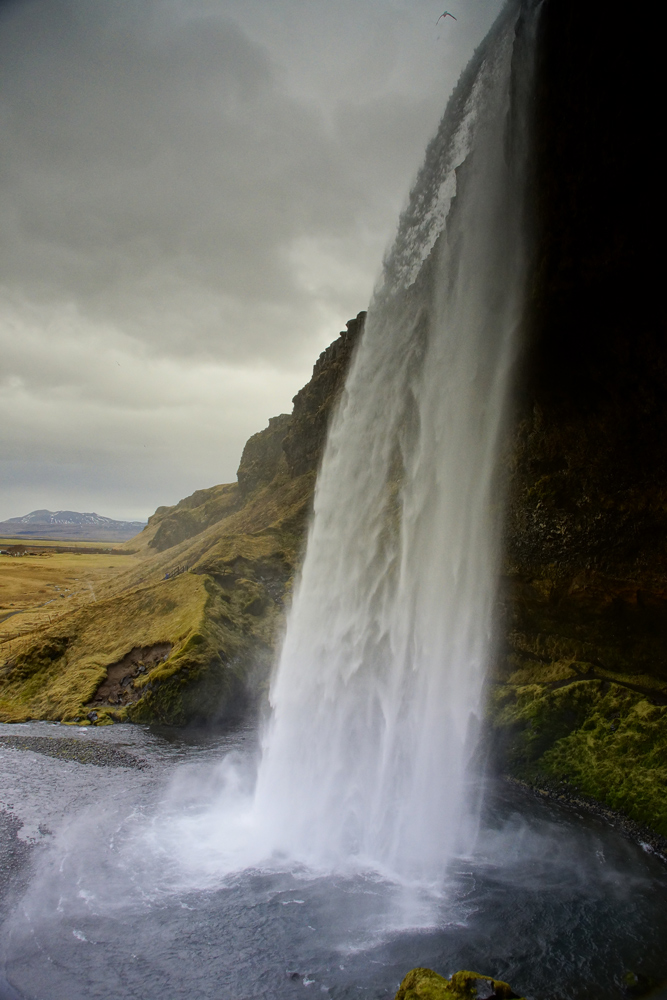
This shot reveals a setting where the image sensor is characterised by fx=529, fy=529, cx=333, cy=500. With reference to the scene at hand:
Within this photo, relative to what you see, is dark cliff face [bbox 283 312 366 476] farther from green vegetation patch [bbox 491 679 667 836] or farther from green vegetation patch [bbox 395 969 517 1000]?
green vegetation patch [bbox 395 969 517 1000]

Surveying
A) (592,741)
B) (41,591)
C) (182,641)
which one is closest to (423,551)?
(592,741)

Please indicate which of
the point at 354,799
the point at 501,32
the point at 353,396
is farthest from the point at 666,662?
the point at 501,32

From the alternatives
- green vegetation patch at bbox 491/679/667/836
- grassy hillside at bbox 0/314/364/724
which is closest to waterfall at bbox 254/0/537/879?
green vegetation patch at bbox 491/679/667/836

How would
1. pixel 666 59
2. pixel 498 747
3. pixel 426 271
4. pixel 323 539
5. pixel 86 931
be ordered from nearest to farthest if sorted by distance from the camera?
pixel 86 931, pixel 666 59, pixel 498 747, pixel 426 271, pixel 323 539

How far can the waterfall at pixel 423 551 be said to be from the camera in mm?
13000

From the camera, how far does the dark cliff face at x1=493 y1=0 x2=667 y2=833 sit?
10891 millimetres

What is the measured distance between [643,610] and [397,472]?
8666 mm

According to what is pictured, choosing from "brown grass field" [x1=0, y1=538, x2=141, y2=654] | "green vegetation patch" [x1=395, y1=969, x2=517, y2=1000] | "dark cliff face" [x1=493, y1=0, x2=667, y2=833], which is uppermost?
Answer: "dark cliff face" [x1=493, y1=0, x2=667, y2=833]

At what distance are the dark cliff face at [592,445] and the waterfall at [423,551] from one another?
3.61ft

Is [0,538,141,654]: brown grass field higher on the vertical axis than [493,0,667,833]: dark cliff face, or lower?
lower

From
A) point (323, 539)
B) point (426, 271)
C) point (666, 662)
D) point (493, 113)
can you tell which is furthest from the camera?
point (323, 539)

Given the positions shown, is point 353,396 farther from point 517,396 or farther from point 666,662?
point 666,662

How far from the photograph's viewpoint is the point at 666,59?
960cm

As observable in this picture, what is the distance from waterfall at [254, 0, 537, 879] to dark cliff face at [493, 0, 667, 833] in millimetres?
1099
